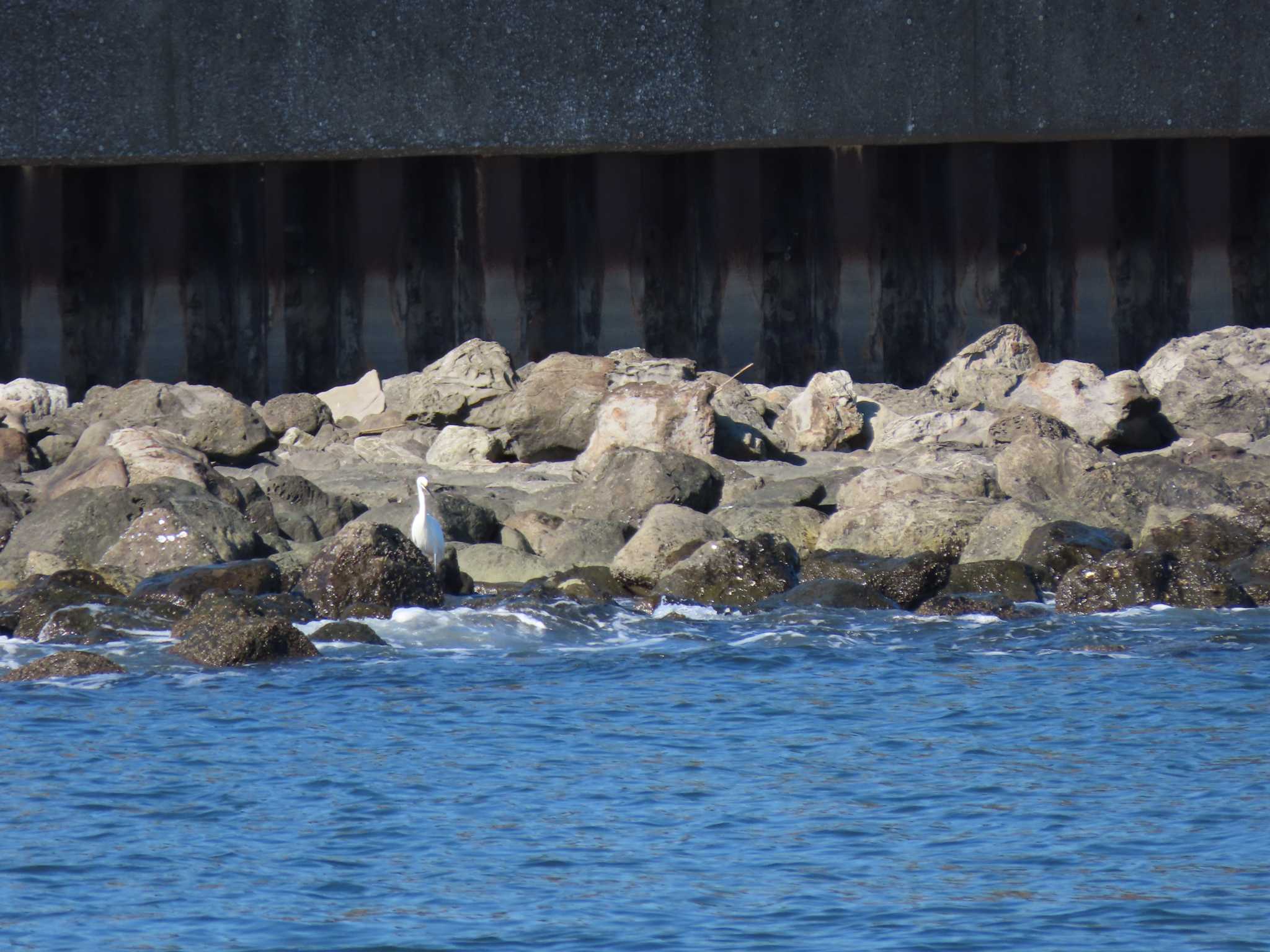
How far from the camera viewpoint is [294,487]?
14.8 metres

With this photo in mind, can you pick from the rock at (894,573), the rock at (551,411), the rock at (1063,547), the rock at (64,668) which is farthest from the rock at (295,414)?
the rock at (1063,547)

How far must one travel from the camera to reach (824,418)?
16.7 m

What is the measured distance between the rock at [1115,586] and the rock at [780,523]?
2.27 meters

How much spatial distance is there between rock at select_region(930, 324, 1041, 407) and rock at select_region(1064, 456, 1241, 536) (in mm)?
3272

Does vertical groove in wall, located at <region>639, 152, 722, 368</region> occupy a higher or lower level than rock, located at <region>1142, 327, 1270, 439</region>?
higher

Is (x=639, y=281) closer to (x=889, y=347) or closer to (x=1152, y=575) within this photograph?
(x=889, y=347)

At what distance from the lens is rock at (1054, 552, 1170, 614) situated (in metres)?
12.3

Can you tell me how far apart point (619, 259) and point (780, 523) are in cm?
575

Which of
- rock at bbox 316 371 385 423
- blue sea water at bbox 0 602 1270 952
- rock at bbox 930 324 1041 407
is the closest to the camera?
blue sea water at bbox 0 602 1270 952

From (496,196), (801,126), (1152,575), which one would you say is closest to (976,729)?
(1152,575)

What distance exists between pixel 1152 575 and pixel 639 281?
8.12 meters

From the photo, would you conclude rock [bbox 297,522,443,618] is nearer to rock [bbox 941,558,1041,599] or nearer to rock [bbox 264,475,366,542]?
rock [bbox 264,475,366,542]

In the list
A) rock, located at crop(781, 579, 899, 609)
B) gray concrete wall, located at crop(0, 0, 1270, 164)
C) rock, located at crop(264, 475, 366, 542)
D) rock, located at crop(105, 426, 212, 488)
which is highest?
gray concrete wall, located at crop(0, 0, 1270, 164)

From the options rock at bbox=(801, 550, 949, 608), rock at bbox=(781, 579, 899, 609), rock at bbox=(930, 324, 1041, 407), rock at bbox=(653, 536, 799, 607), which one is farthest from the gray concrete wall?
rock at bbox=(781, 579, 899, 609)
